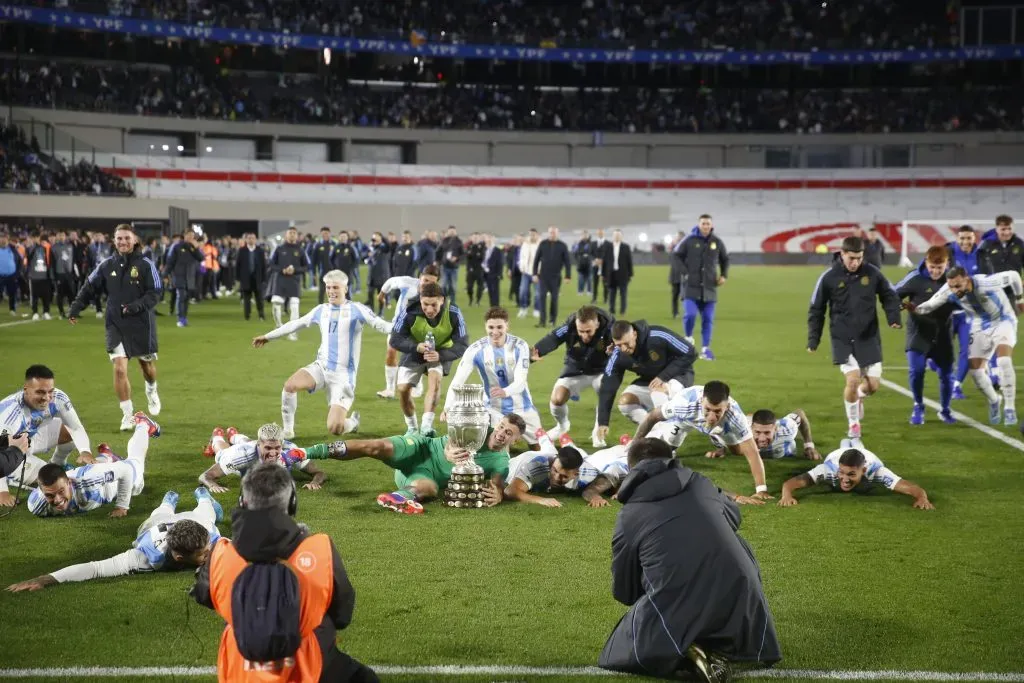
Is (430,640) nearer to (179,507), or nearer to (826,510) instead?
(179,507)

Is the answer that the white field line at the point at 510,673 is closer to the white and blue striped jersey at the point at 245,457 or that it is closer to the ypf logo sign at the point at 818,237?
the white and blue striped jersey at the point at 245,457

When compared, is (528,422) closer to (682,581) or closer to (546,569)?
(546,569)

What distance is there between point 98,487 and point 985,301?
30.9 feet

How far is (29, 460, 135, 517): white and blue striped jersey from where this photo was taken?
862 cm

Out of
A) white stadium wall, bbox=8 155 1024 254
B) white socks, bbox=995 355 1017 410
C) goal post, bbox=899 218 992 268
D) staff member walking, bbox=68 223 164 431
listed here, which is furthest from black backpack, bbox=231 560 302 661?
goal post, bbox=899 218 992 268

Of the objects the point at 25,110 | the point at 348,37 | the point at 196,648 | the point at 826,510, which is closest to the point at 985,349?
the point at 826,510

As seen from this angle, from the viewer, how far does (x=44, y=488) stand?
8.34m

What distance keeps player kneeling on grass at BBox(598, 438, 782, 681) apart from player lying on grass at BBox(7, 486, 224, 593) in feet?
8.79

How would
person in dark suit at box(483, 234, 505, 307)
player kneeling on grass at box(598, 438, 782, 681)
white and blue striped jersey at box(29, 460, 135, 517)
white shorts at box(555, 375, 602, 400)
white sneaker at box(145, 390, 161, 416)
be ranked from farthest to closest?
person in dark suit at box(483, 234, 505, 307) < white sneaker at box(145, 390, 161, 416) < white shorts at box(555, 375, 602, 400) < white and blue striped jersey at box(29, 460, 135, 517) < player kneeling on grass at box(598, 438, 782, 681)

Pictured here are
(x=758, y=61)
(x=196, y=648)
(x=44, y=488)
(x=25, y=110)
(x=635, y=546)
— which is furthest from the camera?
(x=758, y=61)

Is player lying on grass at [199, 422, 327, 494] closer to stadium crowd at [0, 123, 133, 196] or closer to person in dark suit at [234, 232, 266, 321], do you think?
person in dark suit at [234, 232, 266, 321]

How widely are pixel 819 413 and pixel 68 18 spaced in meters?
50.4

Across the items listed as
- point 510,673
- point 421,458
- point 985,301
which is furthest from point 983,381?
point 510,673

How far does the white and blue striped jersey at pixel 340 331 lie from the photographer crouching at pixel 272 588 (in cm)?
690
